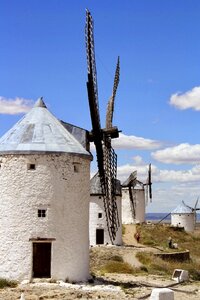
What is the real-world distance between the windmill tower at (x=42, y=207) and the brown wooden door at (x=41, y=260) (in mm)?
94

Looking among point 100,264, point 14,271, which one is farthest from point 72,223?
point 100,264

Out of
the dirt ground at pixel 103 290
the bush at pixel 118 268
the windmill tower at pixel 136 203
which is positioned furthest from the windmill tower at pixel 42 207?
the windmill tower at pixel 136 203

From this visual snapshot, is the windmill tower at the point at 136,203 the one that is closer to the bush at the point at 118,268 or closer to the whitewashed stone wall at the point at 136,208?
the whitewashed stone wall at the point at 136,208

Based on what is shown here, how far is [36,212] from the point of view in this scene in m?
19.9

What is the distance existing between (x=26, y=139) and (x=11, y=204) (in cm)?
262

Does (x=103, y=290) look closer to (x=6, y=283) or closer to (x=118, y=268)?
(x=6, y=283)

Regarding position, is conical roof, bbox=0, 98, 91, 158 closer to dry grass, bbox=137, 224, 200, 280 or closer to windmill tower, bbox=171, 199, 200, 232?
dry grass, bbox=137, 224, 200, 280

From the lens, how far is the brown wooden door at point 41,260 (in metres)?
21.1

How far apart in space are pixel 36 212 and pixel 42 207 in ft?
0.94

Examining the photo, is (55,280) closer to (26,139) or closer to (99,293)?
(99,293)

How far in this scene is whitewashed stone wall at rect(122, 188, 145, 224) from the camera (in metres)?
53.9

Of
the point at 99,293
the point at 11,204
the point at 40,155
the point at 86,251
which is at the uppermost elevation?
the point at 40,155

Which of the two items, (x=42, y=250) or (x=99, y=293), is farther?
(x=42, y=250)

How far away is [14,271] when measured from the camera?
19.7m
